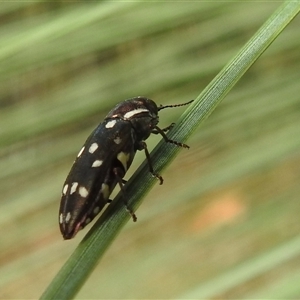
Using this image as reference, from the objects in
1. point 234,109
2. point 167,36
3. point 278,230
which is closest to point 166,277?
point 278,230

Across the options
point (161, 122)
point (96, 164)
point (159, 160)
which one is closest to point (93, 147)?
point (96, 164)

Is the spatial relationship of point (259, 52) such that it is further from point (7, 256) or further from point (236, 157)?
point (7, 256)

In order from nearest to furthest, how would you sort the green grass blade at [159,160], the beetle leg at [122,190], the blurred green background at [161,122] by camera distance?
the green grass blade at [159,160]
the beetle leg at [122,190]
the blurred green background at [161,122]

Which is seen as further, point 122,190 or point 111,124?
point 111,124

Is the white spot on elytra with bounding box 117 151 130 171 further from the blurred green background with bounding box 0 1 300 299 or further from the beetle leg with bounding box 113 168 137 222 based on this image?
the blurred green background with bounding box 0 1 300 299

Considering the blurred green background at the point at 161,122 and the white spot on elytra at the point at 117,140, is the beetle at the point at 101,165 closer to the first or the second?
the white spot on elytra at the point at 117,140

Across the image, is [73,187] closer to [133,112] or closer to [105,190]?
[105,190]

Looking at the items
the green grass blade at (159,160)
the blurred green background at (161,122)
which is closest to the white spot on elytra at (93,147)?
the green grass blade at (159,160)
